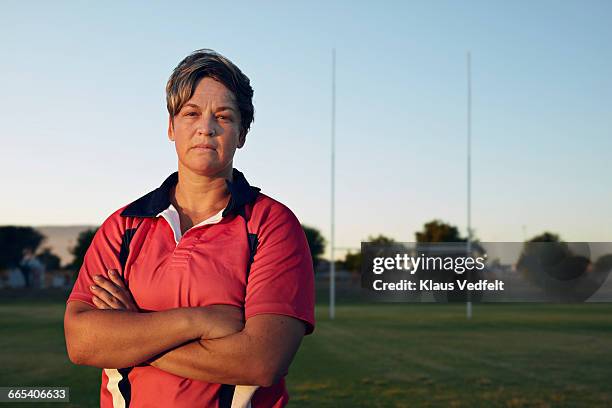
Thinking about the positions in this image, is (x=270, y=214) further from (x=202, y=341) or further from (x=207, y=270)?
(x=202, y=341)

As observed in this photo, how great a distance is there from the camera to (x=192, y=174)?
2055 millimetres

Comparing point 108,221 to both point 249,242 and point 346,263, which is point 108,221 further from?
point 346,263

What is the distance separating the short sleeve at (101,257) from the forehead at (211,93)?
Answer: 405 millimetres

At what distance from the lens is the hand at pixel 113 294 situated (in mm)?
1970

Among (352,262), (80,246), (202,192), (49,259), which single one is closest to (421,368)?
(202,192)

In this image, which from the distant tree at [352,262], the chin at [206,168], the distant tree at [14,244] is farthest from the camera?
the distant tree at [14,244]

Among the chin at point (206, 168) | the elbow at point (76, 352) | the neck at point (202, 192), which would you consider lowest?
the elbow at point (76, 352)

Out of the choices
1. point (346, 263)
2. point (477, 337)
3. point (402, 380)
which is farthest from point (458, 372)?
point (346, 263)

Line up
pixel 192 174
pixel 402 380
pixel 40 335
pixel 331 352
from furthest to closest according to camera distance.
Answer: pixel 40 335 → pixel 331 352 → pixel 402 380 → pixel 192 174

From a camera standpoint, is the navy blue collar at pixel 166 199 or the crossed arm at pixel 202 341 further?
the navy blue collar at pixel 166 199

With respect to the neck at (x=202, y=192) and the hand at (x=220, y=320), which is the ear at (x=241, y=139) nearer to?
the neck at (x=202, y=192)

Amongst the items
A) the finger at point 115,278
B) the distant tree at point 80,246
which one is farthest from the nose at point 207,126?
the distant tree at point 80,246

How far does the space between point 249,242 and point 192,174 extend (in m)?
0.25

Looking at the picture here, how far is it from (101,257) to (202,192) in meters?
0.32
